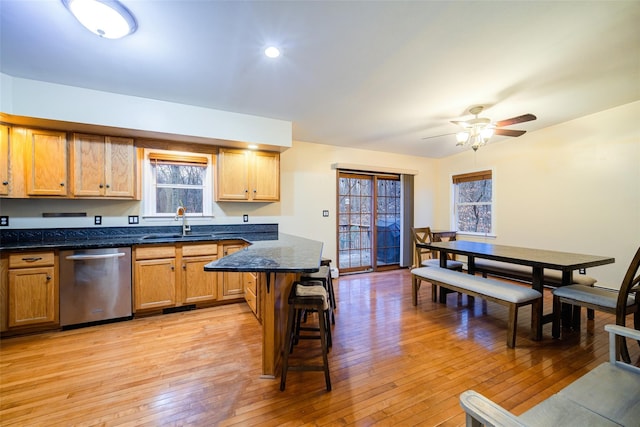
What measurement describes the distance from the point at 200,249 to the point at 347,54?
268 centimetres

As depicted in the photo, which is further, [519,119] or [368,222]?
[368,222]

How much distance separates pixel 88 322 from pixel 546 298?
5709 mm

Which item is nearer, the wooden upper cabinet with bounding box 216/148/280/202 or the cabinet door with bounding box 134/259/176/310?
the cabinet door with bounding box 134/259/176/310

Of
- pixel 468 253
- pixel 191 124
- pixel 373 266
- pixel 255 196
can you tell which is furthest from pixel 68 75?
pixel 373 266

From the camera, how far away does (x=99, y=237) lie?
309cm

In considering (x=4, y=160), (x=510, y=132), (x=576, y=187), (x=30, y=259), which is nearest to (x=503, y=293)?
(x=510, y=132)

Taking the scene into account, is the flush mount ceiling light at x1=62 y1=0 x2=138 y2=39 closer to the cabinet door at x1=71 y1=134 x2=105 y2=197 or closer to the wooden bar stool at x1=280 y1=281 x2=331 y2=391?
the cabinet door at x1=71 y1=134 x2=105 y2=197

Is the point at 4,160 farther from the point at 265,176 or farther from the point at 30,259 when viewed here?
the point at 265,176

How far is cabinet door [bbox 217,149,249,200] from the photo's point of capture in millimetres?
3477

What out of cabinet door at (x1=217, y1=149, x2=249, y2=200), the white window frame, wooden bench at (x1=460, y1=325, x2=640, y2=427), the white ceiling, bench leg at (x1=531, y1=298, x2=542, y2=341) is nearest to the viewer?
wooden bench at (x1=460, y1=325, x2=640, y2=427)

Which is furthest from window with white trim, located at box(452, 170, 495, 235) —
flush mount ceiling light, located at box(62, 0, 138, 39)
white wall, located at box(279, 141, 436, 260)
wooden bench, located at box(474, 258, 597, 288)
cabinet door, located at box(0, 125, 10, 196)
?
cabinet door, located at box(0, 125, 10, 196)

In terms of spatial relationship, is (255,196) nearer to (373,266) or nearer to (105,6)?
(105,6)

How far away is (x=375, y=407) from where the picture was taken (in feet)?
5.24

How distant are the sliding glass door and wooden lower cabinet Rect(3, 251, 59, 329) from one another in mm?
3860
